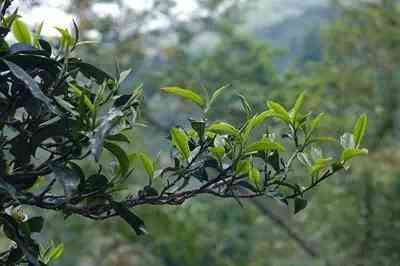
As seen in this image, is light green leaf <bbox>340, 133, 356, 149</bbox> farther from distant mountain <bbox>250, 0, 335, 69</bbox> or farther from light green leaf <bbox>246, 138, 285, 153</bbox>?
distant mountain <bbox>250, 0, 335, 69</bbox>

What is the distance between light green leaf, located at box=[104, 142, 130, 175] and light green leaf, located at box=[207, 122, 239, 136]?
100mm

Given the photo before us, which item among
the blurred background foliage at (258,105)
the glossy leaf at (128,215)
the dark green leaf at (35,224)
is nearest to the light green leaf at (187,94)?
the glossy leaf at (128,215)

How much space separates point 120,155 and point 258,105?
460 centimetres

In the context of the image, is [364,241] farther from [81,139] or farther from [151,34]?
[81,139]

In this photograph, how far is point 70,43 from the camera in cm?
82

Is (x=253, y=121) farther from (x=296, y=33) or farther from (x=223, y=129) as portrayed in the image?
(x=296, y=33)

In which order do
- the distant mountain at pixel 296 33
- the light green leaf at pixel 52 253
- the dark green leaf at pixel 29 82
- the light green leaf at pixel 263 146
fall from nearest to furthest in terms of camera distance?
the dark green leaf at pixel 29 82
the light green leaf at pixel 263 146
the light green leaf at pixel 52 253
the distant mountain at pixel 296 33

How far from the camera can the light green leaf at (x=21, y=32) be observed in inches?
34.6

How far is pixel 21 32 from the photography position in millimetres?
879

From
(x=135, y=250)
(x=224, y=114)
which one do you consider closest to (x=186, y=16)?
(x=224, y=114)

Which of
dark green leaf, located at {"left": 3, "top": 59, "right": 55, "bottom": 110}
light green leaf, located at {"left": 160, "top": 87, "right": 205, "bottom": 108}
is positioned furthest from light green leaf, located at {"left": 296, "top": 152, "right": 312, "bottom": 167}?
dark green leaf, located at {"left": 3, "top": 59, "right": 55, "bottom": 110}

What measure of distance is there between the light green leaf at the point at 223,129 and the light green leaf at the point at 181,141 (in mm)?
29

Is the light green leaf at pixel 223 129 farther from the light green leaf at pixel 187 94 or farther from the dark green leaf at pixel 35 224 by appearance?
the dark green leaf at pixel 35 224

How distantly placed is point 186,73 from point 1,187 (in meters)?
5.33
